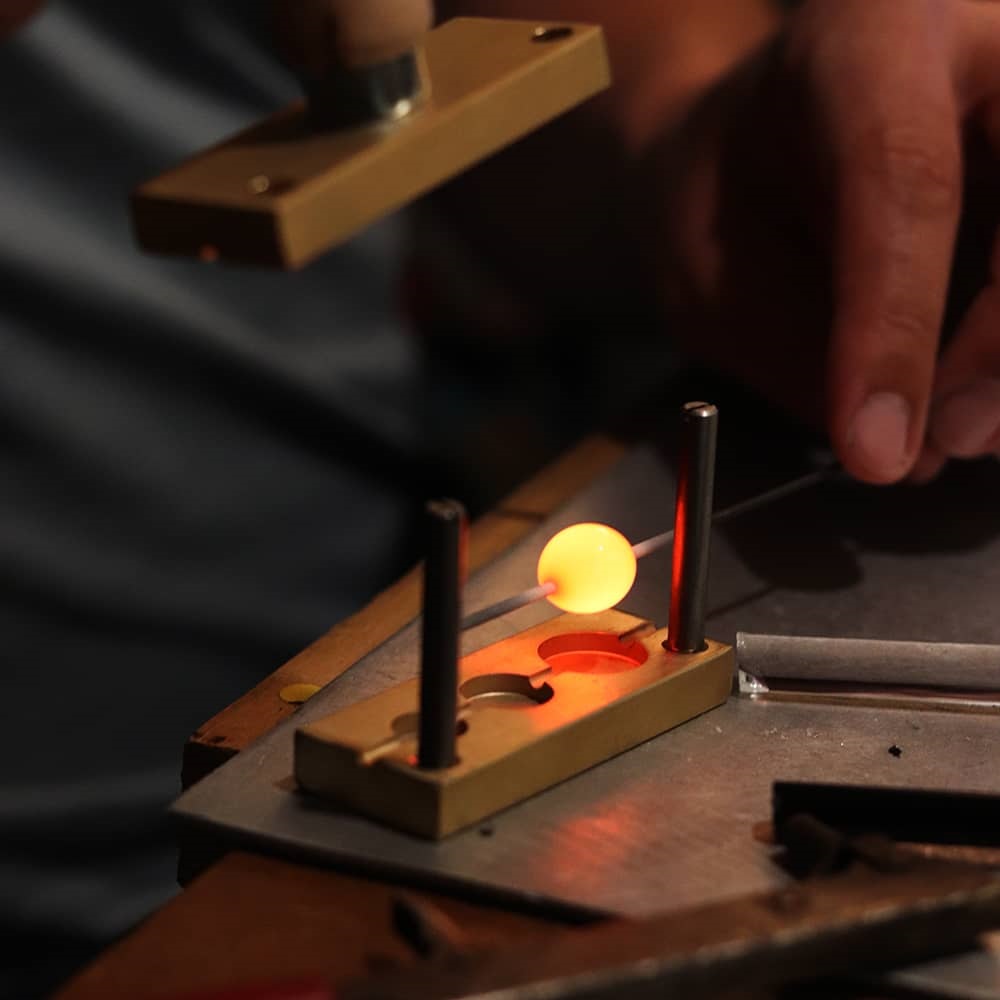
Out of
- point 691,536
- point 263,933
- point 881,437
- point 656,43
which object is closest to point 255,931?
point 263,933

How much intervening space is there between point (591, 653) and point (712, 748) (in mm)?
66

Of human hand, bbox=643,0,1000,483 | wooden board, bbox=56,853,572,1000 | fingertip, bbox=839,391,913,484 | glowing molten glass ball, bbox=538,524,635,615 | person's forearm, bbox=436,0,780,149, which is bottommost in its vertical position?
wooden board, bbox=56,853,572,1000

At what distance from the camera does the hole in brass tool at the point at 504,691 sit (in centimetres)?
53

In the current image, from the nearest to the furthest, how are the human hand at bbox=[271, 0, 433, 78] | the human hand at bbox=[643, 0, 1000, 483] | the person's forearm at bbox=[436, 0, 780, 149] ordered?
1. the human hand at bbox=[271, 0, 433, 78]
2. the human hand at bbox=[643, 0, 1000, 483]
3. the person's forearm at bbox=[436, 0, 780, 149]

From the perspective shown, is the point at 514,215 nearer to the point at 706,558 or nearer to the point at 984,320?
the point at 984,320

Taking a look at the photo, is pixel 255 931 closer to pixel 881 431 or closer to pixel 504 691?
pixel 504 691

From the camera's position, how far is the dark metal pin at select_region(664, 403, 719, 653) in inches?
20.9

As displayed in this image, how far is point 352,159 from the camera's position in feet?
1.30

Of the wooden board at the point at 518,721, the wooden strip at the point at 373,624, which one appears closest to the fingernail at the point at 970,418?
the wooden strip at the point at 373,624

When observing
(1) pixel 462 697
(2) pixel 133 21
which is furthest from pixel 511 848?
(2) pixel 133 21

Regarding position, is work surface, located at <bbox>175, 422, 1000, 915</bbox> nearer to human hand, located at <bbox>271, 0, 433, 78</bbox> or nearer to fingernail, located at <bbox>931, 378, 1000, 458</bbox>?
fingernail, located at <bbox>931, 378, 1000, 458</bbox>

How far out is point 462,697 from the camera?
0.52 meters

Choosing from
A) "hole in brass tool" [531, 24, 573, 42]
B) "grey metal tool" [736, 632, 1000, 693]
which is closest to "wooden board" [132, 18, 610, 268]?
"hole in brass tool" [531, 24, 573, 42]

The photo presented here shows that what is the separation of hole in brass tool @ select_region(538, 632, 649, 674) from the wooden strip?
0.28ft
